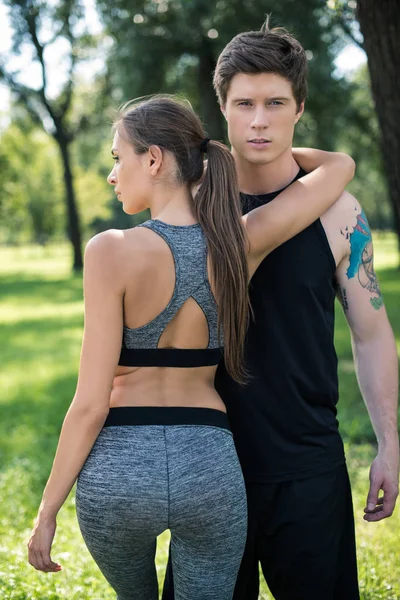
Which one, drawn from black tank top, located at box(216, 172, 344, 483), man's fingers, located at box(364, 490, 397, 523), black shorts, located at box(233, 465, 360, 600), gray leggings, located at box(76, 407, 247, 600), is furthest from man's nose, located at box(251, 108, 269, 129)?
man's fingers, located at box(364, 490, 397, 523)

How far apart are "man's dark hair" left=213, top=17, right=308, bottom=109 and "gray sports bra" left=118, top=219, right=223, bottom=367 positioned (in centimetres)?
75

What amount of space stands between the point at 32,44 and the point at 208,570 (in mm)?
30757

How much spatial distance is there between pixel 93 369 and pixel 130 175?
0.65 meters

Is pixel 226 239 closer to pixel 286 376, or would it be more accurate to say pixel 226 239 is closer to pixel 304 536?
pixel 286 376

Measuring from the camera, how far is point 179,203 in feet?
8.00

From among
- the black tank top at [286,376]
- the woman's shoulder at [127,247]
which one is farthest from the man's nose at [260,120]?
the woman's shoulder at [127,247]

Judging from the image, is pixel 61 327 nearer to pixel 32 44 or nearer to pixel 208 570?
pixel 208 570

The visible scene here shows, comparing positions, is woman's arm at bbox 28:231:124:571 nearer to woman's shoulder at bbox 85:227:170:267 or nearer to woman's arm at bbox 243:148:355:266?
woman's shoulder at bbox 85:227:170:267

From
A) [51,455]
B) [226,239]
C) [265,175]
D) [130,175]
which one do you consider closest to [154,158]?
[130,175]

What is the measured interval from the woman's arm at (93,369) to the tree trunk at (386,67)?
3718 millimetres

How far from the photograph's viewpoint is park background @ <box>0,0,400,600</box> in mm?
5055

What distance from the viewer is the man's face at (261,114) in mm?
2734

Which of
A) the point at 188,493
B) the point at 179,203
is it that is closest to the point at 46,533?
the point at 188,493

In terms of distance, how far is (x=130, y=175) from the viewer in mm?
2447
